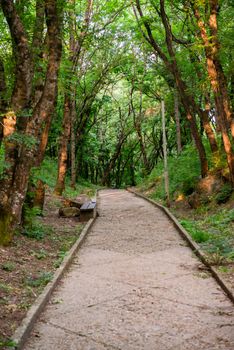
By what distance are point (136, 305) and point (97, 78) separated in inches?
1023

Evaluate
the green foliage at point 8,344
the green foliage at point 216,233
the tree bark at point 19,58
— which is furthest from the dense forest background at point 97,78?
the green foliage at point 8,344

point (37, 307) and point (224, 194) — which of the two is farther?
point (224, 194)

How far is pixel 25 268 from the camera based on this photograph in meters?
7.46

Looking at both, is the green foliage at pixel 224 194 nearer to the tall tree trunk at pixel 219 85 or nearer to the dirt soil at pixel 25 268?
the tall tree trunk at pixel 219 85

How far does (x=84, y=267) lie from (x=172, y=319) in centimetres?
312

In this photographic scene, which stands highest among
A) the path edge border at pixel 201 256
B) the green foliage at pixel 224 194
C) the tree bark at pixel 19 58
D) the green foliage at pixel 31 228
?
the tree bark at pixel 19 58

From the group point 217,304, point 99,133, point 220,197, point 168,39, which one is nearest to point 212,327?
point 217,304

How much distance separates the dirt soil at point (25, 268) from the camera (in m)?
5.28

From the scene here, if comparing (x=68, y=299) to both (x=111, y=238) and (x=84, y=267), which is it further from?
(x=111, y=238)

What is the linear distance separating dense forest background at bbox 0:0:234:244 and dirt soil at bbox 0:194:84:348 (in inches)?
20.4

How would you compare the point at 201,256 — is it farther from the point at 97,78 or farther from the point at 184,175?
the point at 97,78

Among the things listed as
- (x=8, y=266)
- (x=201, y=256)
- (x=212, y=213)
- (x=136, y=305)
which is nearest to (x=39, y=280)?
(x=8, y=266)

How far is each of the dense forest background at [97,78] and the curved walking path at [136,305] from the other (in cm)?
221

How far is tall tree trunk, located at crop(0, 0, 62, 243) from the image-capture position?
8.25m
